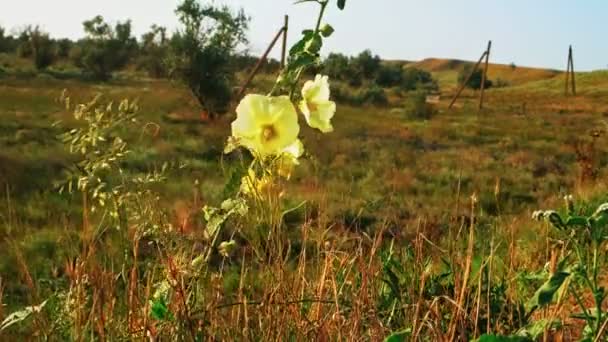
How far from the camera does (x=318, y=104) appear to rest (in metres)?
1.41

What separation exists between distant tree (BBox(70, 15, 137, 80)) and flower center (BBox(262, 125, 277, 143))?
30.2m

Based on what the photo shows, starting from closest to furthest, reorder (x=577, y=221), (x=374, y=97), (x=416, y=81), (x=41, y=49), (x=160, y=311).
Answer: (x=577, y=221), (x=160, y=311), (x=374, y=97), (x=41, y=49), (x=416, y=81)

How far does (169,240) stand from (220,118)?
16388 mm

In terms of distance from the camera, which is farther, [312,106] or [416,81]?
[416,81]

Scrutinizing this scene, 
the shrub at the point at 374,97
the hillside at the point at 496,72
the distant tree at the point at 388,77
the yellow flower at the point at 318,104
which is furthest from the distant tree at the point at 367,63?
the yellow flower at the point at 318,104

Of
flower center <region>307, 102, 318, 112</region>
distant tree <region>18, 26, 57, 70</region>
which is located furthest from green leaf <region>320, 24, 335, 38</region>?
distant tree <region>18, 26, 57, 70</region>

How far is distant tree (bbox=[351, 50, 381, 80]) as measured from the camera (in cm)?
4309

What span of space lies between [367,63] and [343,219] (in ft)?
137

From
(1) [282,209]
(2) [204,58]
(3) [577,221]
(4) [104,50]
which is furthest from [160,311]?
(4) [104,50]

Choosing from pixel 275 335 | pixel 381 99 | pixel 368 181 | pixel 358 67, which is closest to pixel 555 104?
pixel 381 99

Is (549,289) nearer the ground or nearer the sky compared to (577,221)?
nearer the ground

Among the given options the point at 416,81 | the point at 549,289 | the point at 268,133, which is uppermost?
the point at 268,133

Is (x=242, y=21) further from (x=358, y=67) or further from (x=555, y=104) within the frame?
(x=358, y=67)

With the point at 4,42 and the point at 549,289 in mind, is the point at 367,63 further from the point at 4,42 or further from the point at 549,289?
the point at 549,289
